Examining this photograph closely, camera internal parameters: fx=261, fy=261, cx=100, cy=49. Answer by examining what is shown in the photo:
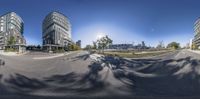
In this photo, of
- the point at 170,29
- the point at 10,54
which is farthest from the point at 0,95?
the point at 170,29

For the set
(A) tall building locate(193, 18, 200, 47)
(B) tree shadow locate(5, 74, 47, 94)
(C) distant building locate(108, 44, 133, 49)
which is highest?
(A) tall building locate(193, 18, 200, 47)

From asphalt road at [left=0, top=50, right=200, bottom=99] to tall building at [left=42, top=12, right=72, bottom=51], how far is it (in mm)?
277

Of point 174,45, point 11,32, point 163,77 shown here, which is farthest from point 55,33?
point 163,77

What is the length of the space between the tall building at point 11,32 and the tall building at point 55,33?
8.1 inches

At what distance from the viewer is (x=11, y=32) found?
6.89 feet

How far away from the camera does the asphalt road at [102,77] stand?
2426 mm

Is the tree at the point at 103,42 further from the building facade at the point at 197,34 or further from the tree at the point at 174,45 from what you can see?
the building facade at the point at 197,34

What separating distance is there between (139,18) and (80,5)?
21.5 inches

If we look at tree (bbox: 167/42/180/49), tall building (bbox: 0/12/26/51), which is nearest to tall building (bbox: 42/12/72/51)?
tall building (bbox: 0/12/26/51)

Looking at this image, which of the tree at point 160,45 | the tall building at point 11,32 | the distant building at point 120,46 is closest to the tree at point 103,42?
the distant building at point 120,46

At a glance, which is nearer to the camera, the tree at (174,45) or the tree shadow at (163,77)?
the tree at (174,45)

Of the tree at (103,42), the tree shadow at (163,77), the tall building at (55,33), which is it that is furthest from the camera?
the tree shadow at (163,77)

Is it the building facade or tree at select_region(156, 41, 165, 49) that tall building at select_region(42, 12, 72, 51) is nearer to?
tree at select_region(156, 41, 165, 49)

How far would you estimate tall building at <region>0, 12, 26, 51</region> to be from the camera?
2080 millimetres
